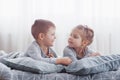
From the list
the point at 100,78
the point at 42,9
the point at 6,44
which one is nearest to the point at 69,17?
the point at 42,9

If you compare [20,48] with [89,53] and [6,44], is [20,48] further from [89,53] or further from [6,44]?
[89,53]

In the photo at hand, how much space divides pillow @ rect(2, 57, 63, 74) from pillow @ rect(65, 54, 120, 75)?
0.25 ft

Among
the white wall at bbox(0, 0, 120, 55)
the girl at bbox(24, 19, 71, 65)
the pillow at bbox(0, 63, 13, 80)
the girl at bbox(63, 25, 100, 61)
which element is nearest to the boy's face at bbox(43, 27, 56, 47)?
the girl at bbox(24, 19, 71, 65)

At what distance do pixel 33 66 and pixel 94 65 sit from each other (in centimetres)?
32

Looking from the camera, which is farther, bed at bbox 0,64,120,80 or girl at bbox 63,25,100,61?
girl at bbox 63,25,100,61

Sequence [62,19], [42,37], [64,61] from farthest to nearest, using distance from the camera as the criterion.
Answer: [62,19]
[42,37]
[64,61]

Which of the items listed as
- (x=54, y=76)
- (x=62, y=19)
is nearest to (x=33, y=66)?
(x=54, y=76)

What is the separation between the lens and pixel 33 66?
156 cm

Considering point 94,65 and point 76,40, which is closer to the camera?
point 94,65

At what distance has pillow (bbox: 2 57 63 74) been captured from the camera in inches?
61.1

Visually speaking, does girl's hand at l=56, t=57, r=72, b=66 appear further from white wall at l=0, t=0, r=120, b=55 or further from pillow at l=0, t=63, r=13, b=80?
white wall at l=0, t=0, r=120, b=55

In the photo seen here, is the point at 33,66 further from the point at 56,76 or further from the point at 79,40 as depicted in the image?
the point at 79,40

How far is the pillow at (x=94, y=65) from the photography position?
1.53 meters

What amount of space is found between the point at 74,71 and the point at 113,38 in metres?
1.41
